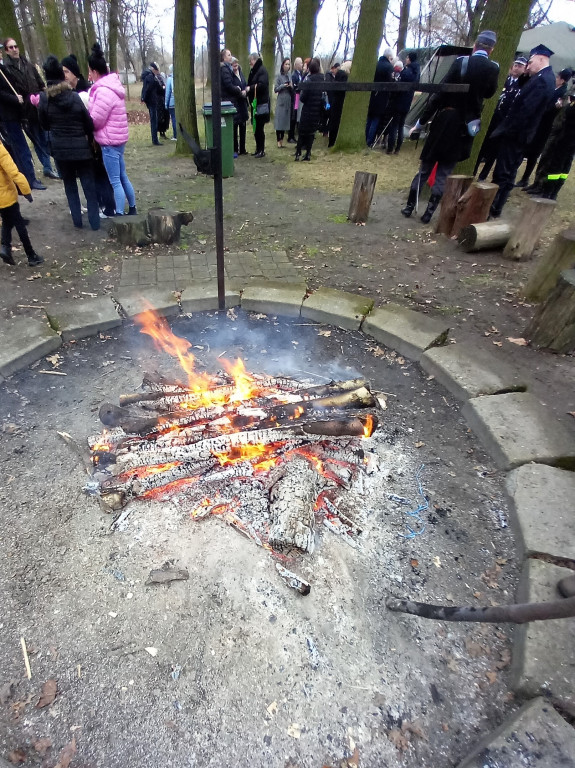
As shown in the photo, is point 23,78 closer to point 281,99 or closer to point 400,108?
point 281,99

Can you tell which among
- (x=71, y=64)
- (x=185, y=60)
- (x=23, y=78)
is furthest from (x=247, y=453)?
(x=185, y=60)

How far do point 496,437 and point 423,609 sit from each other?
1.44 m

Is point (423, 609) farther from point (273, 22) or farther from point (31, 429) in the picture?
point (273, 22)

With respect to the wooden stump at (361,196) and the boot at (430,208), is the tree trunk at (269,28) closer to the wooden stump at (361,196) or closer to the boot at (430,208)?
the wooden stump at (361,196)

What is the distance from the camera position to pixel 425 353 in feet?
12.3

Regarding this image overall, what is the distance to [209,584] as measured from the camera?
219cm

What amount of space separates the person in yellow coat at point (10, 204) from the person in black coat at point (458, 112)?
17.1ft

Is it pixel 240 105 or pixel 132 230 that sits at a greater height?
pixel 240 105

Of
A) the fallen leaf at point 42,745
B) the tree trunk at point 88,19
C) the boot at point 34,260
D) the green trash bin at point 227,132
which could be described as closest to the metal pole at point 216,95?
the boot at point 34,260

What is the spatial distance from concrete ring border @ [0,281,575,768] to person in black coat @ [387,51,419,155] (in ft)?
29.1

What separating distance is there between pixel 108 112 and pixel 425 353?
501 centimetres

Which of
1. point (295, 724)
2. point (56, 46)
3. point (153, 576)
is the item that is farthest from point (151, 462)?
point (56, 46)

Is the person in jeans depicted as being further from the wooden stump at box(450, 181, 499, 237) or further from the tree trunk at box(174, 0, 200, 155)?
the wooden stump at box(450, 181, 499, 237)

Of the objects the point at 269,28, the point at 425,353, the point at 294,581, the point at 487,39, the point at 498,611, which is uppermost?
the point at 269,28
